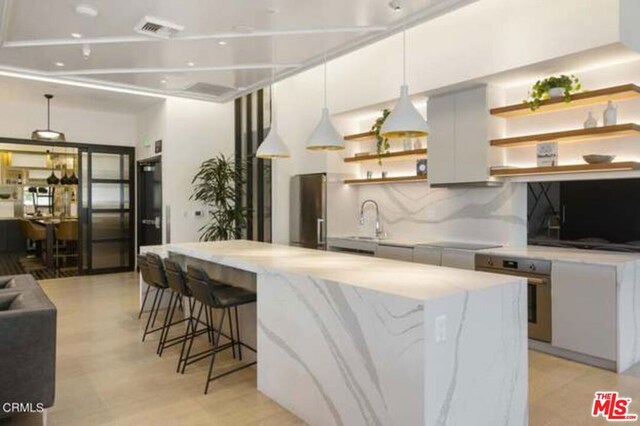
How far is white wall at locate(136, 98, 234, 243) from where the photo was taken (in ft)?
24.6

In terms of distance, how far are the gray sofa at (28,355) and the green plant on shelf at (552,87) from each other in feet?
14.4

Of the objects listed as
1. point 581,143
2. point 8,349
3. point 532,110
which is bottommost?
point 8,349

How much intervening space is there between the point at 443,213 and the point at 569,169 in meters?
1.59

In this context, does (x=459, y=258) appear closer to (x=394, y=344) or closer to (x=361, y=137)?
(x=361, y=137)

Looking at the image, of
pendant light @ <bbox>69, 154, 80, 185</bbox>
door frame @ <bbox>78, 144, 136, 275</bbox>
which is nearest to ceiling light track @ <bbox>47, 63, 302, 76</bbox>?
door frame @ <bbox>78, 144, 136, 275</bbox>

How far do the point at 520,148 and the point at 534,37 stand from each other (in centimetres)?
119

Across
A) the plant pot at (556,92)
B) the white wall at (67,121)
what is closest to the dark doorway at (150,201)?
the white wall at (67,121)

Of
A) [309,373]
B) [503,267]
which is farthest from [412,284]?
[503,267]

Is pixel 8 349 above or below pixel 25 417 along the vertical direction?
above

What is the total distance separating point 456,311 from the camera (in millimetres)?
2189

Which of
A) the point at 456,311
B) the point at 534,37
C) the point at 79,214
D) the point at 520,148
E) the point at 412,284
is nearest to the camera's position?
the point at 456,311

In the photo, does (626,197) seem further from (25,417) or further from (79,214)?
(79,214)

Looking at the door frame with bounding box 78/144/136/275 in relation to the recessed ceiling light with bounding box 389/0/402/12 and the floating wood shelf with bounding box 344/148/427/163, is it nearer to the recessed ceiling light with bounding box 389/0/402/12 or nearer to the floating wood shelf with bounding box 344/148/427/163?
the floating wood shelf with bounding box 344/148/427/163

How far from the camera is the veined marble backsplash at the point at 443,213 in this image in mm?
4691
